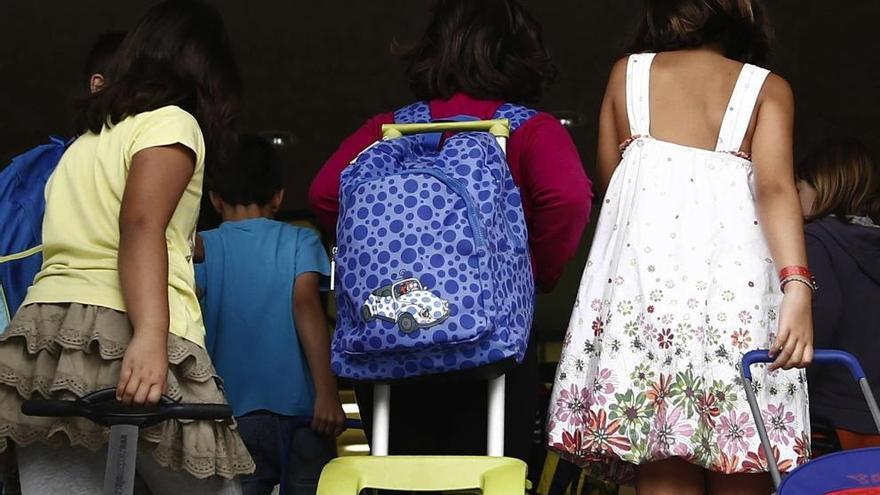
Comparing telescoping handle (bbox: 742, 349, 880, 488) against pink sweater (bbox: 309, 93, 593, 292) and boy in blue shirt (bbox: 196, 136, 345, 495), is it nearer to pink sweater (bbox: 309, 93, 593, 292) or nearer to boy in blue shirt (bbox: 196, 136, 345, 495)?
pink sweater (bbox: 309, 93, 593, 292)

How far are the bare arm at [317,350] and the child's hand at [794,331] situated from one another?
1169 millimetres

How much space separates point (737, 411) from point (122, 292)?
3.64 ft

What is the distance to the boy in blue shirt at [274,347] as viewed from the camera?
2988 mm

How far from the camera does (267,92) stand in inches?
301

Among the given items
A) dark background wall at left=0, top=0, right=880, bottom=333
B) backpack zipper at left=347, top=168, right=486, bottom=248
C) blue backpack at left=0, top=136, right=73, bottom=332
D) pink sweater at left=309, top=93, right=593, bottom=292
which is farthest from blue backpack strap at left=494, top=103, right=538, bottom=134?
dark background wall at left=0, top=0, right=880, bottom=333

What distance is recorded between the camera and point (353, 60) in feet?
23.7

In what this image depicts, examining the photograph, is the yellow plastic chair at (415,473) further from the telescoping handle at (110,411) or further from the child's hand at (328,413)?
the child's hand at (328,413)

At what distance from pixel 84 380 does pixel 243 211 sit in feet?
4.59

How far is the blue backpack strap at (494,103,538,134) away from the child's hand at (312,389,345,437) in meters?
0.89

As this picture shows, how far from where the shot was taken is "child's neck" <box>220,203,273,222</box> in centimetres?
335

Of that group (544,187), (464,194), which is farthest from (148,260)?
(544,187)

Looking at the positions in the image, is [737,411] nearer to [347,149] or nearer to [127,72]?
[347,149]

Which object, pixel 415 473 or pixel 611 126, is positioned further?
pixel 611 126

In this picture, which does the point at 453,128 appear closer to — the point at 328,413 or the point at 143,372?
the point at 143,372
